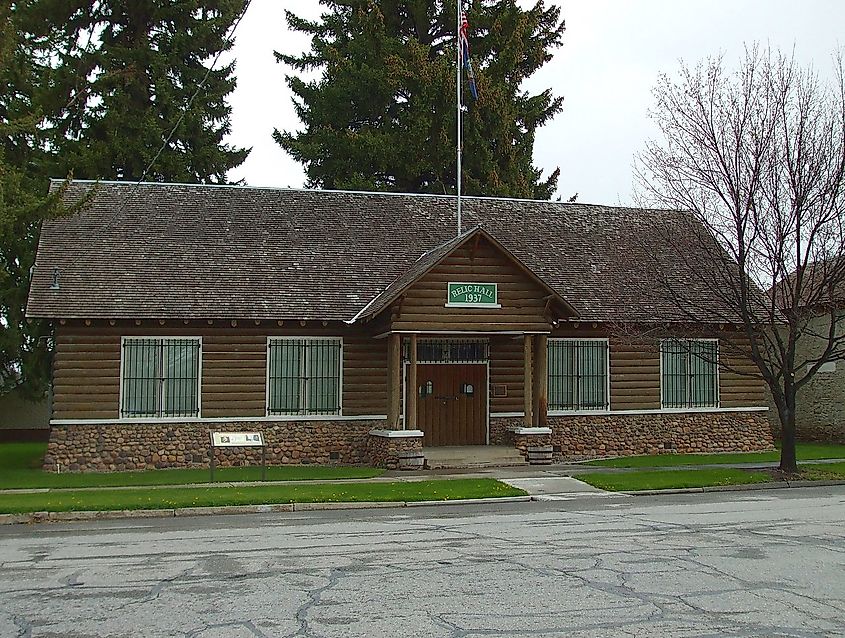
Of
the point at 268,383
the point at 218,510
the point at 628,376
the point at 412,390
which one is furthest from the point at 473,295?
the point at 218,510

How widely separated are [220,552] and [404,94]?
109 ft

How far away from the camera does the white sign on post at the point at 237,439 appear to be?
20000 mm

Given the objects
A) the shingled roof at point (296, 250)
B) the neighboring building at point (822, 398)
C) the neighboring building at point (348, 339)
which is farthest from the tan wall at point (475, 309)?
the neighboring building at point (822, 398)

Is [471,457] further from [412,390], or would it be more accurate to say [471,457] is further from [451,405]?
[451,405]

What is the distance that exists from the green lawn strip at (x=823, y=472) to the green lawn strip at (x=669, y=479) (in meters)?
0.87

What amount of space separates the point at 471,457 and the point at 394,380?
2618mm

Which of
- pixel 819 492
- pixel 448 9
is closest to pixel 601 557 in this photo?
pixel 819 492

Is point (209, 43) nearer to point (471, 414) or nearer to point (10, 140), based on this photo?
point (10, 140)

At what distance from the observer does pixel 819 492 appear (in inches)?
708

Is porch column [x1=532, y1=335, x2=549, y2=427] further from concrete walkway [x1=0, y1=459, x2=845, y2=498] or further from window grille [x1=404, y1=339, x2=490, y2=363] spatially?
window grille [x1=404, y1=339, x2=490, y2=363]

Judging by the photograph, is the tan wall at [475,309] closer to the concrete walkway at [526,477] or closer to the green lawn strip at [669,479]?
the concrete walkway at [526,477]

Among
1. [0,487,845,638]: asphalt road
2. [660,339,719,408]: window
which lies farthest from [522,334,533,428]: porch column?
[0,487,845,638]: asphalt road

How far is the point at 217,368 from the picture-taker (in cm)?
2286

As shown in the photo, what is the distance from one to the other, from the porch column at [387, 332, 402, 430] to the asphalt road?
24.4 ft
